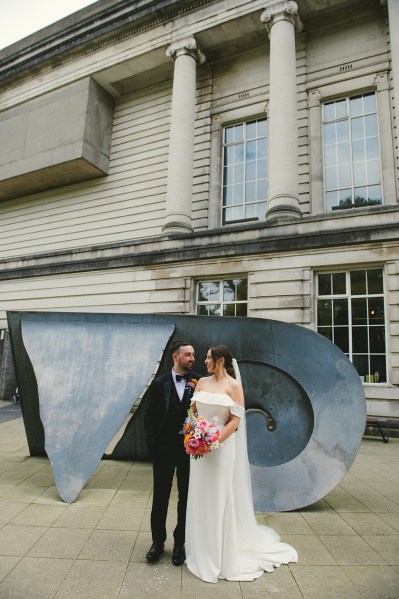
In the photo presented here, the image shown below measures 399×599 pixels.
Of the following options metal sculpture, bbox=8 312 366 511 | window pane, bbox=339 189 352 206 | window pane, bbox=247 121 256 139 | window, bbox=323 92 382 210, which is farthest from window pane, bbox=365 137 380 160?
metal sculpture, bbox=8 312 366 511

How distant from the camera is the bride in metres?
2.95

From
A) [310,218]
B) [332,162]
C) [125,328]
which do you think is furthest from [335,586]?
[332,162]

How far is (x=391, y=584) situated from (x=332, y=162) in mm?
12648

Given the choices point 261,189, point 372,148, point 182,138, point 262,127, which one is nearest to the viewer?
point 372,148

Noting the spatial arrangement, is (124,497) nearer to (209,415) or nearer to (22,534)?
(22,534)

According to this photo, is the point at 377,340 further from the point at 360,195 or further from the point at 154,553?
the point at 154,553

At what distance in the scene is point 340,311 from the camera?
10.6 meters

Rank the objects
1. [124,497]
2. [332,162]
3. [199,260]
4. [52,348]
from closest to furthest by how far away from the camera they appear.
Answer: [124,497] < [52,348] < [199,260] < [332,162]

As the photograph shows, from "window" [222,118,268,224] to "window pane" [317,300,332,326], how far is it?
→ 4.57 m

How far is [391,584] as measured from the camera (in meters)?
2.84

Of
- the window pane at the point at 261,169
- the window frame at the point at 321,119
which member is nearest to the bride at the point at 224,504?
the window frame at the point at 321,119

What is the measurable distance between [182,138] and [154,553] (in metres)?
13.5

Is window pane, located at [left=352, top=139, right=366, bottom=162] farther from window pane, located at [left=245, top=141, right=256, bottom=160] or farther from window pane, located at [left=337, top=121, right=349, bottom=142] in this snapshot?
window pane, located at [left=245, top=141, right=256, bottom=160]

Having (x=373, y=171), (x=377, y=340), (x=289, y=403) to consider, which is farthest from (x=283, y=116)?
(x=289, y=403)
